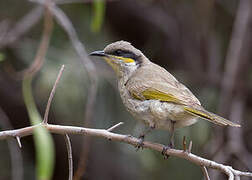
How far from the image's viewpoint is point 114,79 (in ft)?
17.9

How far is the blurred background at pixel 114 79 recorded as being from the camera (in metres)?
5.07

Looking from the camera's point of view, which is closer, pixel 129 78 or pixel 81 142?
pixel 129 78

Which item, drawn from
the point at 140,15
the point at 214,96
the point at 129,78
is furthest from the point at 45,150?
the point at 140,15

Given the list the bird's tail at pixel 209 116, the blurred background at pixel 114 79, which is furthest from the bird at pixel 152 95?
the blurred background at pixel 114 79

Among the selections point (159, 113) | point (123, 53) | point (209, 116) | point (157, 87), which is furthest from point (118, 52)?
point (209, 116)

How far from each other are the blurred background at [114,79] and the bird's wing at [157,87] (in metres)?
1.04

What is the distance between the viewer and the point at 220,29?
19.3ft

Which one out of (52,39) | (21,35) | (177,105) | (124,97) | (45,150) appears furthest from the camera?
(52,39)

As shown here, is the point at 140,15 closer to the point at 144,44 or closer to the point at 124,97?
the point at 144,44

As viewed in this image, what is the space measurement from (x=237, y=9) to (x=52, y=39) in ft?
7.53

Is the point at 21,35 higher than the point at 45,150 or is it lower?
higher

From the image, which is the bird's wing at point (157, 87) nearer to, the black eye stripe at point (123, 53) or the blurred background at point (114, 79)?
the black eye stripe at point (123, 53)

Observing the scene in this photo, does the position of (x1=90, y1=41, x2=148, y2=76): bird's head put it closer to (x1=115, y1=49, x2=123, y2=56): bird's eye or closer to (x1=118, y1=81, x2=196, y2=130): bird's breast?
(x1=115, y1=49, x2=123, y2=56): bird's eye

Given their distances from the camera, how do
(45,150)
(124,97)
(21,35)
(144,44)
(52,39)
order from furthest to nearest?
(144,44)
(52,39)
(21,35)
(124,97)
(45,150)
